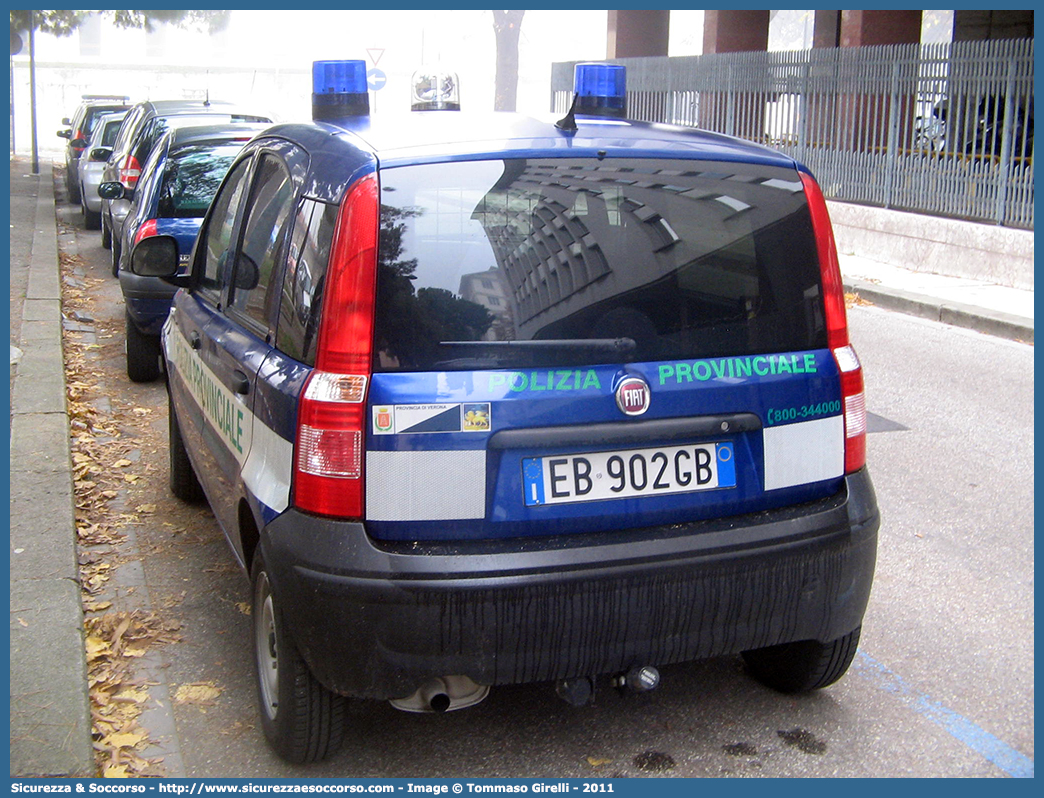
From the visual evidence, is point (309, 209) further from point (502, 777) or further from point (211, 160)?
point (211, 160)

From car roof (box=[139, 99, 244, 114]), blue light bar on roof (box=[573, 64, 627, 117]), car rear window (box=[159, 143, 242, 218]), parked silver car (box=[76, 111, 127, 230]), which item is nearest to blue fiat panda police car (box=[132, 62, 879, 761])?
blue light bar on roof (box=[573, 64, 627, 117])

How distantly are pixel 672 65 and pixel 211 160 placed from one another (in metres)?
13.4

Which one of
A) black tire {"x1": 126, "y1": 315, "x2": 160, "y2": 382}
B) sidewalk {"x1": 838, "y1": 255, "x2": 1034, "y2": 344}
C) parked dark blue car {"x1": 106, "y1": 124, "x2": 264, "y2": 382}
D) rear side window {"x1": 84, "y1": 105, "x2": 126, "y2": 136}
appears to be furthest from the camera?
rear side window {"x1": 84, "y1": 105, "x2": 126, "y2": 136}

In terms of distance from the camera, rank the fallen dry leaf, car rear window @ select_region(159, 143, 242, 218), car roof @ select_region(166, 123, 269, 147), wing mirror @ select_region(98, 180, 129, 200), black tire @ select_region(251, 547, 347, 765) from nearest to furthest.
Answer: black tire @ select_region(251, 547, 347, 765)
the fallen dry leaf
car rear window @ select_region(159, 143, 242, 218)
car roof @ select_region(166, 123, 269, 147)
wing mirror @ select_region(98, 180, 129, 200)

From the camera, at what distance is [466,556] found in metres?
2.99

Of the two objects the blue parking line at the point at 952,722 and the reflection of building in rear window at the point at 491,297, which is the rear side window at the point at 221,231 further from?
the blue parking line at the point at 952,722

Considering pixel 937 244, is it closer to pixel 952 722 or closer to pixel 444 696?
pixel 952 722

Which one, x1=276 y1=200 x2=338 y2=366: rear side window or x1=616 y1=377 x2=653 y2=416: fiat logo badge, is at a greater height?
x1=276 y1=200 x2=338 y2=366: rear side window

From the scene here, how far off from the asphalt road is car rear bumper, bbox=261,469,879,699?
441mm

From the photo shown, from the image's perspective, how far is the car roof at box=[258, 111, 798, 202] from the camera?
123 inches

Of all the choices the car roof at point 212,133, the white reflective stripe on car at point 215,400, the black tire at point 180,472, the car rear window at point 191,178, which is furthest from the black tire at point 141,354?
the white reflective stripe on car at point 215,400

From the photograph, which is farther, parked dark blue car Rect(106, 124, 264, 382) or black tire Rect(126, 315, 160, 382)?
black tire Rect(126, 315, 160, 382)

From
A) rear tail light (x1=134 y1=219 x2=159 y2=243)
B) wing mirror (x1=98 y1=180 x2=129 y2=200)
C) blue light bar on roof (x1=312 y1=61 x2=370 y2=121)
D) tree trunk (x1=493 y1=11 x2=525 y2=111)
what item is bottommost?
rear tail light (x1=134 y1=219 x2=159 y2=243)

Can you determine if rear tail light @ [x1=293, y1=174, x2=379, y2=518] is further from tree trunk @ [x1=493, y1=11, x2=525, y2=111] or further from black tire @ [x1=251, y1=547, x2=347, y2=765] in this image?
tree trunk @ [x1=493, y1=11, x2=525, y2=111]
